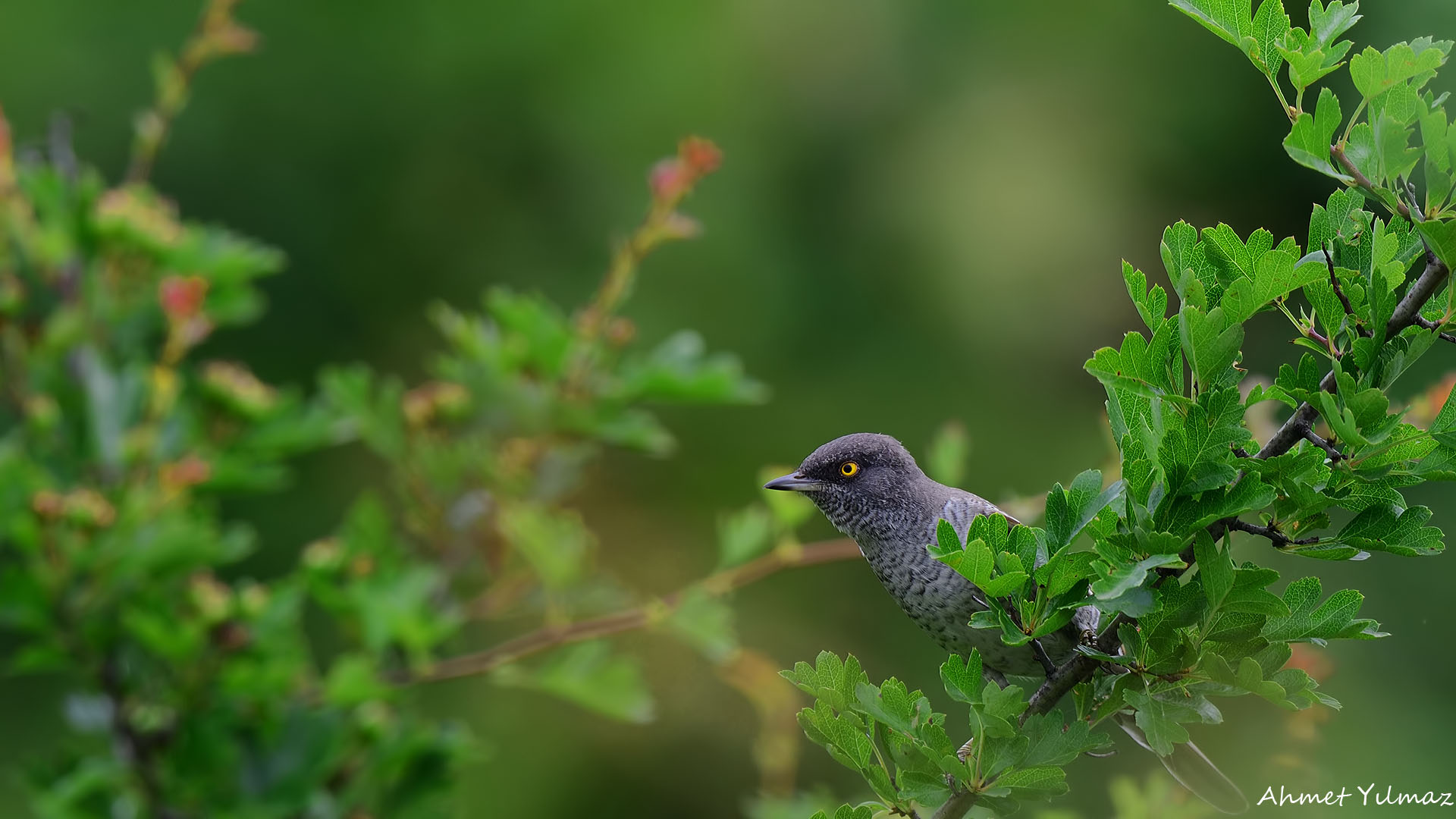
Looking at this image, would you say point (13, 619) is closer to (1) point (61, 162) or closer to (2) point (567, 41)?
(1) point (61, 162)

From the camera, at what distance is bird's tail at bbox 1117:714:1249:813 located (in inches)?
62.8

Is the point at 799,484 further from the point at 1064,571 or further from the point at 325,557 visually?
the point at 1064,571

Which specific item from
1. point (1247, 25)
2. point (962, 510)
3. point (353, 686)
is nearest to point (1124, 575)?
point (1247, 25)

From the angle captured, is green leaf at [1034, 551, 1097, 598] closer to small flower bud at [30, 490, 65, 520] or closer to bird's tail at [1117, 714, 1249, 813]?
bird's tail at [1117, 714, 1249, 813]

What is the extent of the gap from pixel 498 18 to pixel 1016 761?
174 inches

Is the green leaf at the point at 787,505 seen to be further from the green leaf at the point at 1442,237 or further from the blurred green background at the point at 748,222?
the blurred green background at the point at 748,222

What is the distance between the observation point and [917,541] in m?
1.81

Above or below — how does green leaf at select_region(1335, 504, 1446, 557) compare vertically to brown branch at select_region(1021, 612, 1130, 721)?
below

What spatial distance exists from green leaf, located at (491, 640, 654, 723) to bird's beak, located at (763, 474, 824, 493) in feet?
1.32

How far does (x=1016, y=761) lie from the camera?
1.10 m

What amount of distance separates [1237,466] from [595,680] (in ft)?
4.21

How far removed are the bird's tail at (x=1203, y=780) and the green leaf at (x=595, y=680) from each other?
0.77 meters

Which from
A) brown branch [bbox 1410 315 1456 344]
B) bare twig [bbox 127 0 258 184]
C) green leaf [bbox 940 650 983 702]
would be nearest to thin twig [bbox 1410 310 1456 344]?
brown branch [bbox 1410 315 1456 344]

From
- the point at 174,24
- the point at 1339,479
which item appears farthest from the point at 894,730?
the point at 174,24
